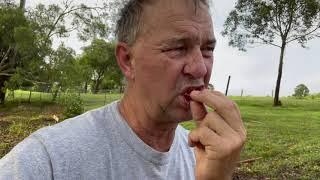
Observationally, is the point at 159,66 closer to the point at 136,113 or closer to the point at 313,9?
the point at 136,113

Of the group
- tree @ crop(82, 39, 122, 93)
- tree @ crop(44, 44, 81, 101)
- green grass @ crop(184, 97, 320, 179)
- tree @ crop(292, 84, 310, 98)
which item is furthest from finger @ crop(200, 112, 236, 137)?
tree @ crop(292, 84, 310, 98)

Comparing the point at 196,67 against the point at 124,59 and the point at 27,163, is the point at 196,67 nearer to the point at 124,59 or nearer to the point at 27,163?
the point at 124,59

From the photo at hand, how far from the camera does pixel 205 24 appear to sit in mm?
2264

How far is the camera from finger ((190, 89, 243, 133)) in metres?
1.83

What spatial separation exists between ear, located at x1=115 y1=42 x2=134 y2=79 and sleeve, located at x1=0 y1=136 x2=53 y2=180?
20.0 inches

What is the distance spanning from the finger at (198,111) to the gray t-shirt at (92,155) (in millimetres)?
309

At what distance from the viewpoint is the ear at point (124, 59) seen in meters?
2.29

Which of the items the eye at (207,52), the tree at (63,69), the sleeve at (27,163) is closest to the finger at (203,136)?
the eye at (207,52)

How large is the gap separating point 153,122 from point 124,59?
300 millimetres

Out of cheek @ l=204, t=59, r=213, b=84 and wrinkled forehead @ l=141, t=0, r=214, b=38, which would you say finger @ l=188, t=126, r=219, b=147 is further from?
wrinkled forehead @ l=141, t=0, r=214, b=38

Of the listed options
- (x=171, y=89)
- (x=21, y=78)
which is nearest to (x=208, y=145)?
(x=171, y=89)

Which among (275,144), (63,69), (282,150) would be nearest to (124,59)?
(282,150)

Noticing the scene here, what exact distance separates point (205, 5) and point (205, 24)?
4.0 inches

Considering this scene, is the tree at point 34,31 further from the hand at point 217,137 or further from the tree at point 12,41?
the hand at point 217,137
